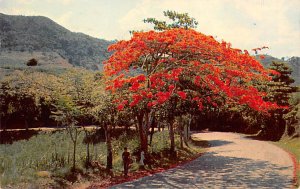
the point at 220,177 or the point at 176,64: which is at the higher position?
the point at 176,64

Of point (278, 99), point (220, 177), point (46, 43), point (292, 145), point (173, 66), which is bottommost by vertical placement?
point (220, 177)

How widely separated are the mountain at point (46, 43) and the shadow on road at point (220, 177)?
98.5 meters

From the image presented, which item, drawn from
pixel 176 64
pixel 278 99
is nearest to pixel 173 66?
pixel 176 64

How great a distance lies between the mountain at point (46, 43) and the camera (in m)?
122

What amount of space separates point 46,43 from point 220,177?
462 feet

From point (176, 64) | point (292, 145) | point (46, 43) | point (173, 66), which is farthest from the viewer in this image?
point (46, 43)

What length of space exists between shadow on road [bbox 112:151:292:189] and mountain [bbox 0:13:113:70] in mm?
98517

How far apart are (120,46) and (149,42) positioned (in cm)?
176

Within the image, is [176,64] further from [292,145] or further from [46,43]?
[46,43]

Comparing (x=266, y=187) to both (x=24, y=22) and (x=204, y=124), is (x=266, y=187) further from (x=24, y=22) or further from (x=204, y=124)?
(x=24, y=22)

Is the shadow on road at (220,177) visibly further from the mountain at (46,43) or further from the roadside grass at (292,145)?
the mountain at (46,43)

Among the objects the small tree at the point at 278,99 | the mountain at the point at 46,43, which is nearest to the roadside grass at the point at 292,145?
the small tree at the point at 278,99

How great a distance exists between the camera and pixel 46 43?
480 ft

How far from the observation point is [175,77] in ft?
56.6
